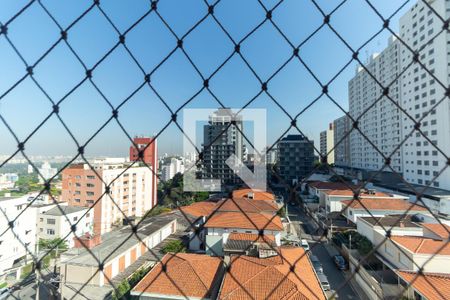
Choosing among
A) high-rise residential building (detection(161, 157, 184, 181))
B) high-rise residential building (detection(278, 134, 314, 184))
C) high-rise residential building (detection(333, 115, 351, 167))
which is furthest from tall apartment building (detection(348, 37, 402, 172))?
high-rise residential building (detection(161, 157, 184, 181))

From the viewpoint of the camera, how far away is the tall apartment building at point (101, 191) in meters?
10.1

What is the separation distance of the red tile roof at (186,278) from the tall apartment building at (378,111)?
38.8 feet

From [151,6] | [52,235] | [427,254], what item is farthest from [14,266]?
[427,254]

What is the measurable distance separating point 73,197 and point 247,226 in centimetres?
928

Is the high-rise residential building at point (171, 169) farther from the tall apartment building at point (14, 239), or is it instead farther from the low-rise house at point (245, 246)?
the low-rise house at point (245, 246)

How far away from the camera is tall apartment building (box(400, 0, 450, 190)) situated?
34.3ft

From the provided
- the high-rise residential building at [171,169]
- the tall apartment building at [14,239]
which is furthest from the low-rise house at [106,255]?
the high-rise residential building at [171,169]

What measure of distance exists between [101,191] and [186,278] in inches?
322

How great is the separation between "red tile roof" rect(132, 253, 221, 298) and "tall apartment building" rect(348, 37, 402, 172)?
38.8ft

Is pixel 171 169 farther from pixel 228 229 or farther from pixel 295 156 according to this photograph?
pixel 228 229

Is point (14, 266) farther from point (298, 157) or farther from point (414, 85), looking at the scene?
point (414, 85)

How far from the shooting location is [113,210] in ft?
35.3

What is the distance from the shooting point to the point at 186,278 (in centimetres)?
328

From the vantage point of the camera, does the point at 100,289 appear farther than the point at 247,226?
No
